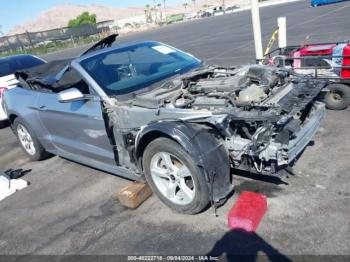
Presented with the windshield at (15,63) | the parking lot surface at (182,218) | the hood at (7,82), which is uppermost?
the windshield at (15,63)

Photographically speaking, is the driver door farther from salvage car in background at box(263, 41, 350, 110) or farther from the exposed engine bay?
salvage car in background at box(263, 41, 350, 110)

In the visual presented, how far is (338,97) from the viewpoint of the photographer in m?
5.75

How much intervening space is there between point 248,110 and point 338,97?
9.92 ft

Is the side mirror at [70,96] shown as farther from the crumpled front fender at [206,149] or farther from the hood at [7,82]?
the hood at [7,82]

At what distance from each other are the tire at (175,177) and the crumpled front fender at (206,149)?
0.25 feet

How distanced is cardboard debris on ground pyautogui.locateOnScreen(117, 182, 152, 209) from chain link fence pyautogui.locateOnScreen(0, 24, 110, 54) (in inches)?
1820

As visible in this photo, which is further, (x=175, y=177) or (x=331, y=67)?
(x=331, y=67)

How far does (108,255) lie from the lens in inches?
133

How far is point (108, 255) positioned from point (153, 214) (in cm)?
70

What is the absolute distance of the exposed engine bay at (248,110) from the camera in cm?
327

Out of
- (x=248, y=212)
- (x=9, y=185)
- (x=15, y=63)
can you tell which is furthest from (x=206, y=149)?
(x=15, y=63)

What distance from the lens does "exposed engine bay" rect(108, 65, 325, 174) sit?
3270 millimetres

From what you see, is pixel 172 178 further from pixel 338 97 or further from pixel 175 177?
pixel 338 97

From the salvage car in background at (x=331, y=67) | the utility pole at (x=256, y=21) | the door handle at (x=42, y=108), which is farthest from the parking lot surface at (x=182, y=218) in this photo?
the utility pole at (x=256, y=21)
